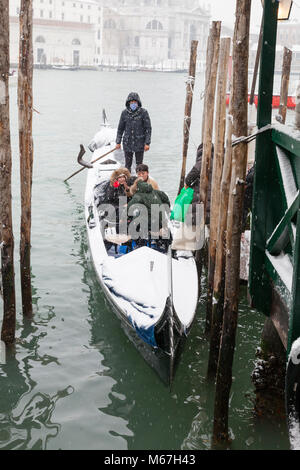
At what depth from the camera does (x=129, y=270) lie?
5320mm

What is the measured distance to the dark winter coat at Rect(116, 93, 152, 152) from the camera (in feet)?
27.2

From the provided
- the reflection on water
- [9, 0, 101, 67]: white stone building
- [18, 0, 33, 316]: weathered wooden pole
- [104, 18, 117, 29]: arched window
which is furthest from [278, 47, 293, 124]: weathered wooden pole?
[104, 18, 117, 29]: arched window

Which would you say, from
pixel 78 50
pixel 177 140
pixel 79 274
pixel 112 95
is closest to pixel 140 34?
pixel 78 50

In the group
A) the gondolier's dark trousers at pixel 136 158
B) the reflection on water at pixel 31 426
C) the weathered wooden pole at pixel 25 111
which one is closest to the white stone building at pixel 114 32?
the gondolier's dark trousers at pixel 136 158

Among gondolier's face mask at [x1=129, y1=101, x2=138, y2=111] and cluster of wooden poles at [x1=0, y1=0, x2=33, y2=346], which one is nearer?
cluster of wooden poles at [x1=0, y1=0, x2=33, y2=346]

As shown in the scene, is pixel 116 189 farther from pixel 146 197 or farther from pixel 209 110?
pixel 209 110

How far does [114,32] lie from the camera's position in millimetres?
97312

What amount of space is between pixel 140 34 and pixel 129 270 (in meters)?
101

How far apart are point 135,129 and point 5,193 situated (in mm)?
3987

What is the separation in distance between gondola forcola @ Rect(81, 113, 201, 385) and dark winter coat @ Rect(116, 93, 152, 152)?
2045 millimetres

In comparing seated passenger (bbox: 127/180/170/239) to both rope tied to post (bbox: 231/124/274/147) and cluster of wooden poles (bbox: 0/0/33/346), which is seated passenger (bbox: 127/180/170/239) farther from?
rope tied to post (bbox: 231/124/274/147)

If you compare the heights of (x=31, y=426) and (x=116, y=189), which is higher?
(x=116, y=189)

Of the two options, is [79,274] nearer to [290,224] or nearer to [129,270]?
[129,270]

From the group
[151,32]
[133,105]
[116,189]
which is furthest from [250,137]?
[151,32]
